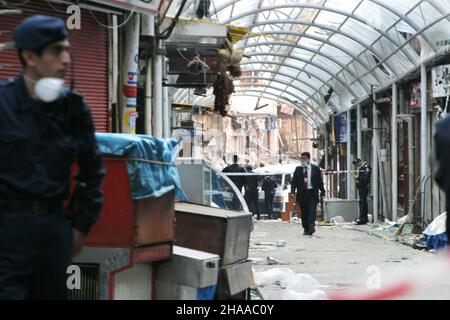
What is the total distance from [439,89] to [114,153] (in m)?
11.6

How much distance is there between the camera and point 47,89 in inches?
148

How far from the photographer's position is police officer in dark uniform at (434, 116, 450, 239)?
3.74 metres

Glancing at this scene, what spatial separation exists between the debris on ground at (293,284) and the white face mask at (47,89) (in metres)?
4.66

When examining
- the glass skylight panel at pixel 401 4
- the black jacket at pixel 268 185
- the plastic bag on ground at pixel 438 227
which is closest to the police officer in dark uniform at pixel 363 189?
the black jacket at pixel 268 185

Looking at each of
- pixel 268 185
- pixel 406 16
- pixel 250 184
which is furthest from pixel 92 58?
pixel 268 185

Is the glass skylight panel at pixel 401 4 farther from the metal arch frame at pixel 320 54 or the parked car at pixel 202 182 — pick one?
the parked car at pixel 202 182

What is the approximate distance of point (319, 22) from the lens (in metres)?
24.2

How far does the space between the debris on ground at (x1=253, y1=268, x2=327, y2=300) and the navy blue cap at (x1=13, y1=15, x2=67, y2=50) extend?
4.75 metres

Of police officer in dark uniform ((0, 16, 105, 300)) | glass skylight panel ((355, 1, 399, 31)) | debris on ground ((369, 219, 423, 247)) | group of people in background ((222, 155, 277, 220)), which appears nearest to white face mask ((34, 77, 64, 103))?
police officer in dark uniform ((0, 16, 105, 300))

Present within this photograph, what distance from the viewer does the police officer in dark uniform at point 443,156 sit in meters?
3.74

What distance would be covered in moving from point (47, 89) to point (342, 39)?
2226 centimetres

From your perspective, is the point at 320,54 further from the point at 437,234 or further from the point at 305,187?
the point at 437,234
